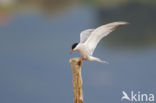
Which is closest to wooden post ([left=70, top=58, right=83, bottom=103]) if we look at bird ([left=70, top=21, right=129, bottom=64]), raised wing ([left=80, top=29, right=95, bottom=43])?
bird ([left=70, top=21, right=129, bottom=64])

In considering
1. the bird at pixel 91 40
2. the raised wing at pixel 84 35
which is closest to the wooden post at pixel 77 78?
the bird at pixel 91 40

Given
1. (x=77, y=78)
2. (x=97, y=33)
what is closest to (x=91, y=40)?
(x=97, y=33)

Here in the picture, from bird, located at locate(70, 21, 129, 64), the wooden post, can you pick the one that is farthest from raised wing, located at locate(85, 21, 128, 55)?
the wooden post

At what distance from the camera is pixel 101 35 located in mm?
3707

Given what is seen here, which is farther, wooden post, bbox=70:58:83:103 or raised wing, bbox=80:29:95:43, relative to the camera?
raised wing, bbox=80:29:95:43

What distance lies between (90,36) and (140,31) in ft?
6.01

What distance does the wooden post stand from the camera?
11.8 ft

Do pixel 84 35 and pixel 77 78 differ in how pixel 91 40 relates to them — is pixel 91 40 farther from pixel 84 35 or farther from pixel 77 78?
pixel 77 78

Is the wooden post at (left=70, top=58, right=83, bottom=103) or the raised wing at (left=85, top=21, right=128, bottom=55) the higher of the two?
the raised wing at (left=85, top=21, right=128, bottom=55)

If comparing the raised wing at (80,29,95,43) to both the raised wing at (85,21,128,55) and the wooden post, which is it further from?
the wooden post

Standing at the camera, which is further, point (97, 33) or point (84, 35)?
point (84, 35)

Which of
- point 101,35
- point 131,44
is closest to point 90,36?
point 101,35

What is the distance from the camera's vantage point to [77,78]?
361 centimetres

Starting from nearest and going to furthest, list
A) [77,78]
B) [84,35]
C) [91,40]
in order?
1. [77,78]
2. [91,40]
3. [84,35]
